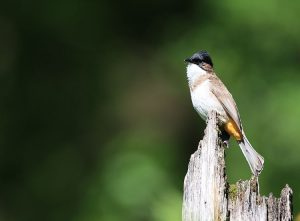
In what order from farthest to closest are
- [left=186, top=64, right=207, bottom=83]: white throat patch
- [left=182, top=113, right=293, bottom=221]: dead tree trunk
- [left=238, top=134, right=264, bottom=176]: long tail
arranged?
[left=186, top=64, right=207, bottom=83]: white throat patch → [left=238, top=134, right=264, bottom=176]: long tail → [left=182, top=113, right=293, bottom=221]: dead tree trunk

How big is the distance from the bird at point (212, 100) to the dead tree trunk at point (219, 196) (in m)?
1.23

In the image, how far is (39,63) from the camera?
37.7 ft

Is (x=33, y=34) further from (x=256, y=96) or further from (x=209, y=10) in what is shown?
(x=256, y=96)

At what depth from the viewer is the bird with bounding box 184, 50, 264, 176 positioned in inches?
254

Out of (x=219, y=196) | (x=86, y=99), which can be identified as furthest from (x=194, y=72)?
(x=86, y=99)

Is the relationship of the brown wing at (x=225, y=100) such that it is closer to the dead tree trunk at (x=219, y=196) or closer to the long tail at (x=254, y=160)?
the long tail at (x=254, y=160)

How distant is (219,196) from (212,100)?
1.89 metres

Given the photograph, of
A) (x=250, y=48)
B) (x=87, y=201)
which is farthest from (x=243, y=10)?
(x=87, y=201)

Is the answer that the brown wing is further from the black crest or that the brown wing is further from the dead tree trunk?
the dead tree trunk

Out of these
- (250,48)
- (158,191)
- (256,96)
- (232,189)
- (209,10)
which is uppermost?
(209,10)

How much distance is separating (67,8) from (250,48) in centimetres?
250

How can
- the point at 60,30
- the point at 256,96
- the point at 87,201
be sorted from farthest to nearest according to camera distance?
the point at 60,30, the point at 87,201, the point at 256,96

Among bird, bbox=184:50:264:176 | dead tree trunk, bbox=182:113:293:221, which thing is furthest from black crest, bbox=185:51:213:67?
dead tree trunk, bbox=182:113:293:221

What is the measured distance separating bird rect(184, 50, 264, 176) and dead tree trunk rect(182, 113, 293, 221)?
1.23 metres
